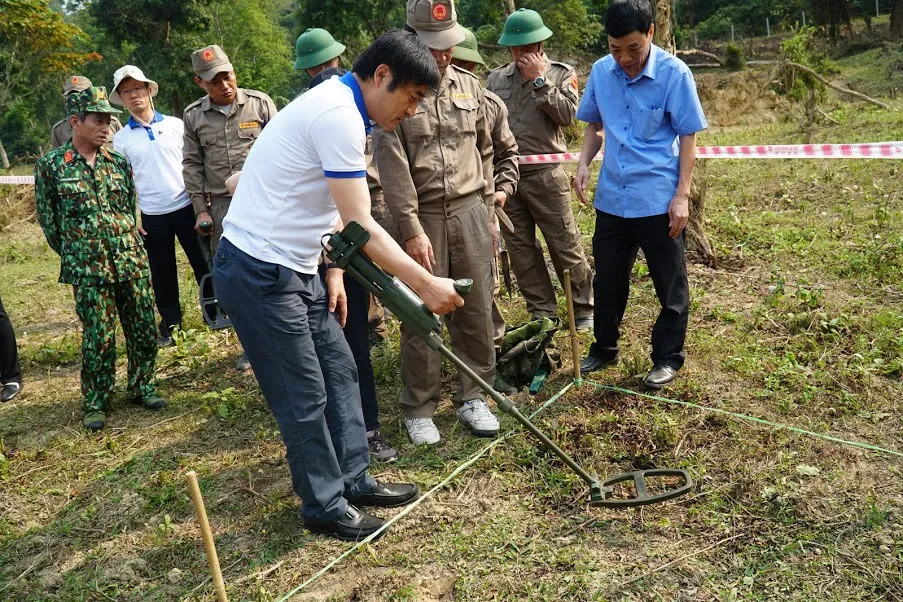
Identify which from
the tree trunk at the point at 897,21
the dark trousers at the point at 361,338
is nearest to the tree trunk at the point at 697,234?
the dark trousers at the point at 361,338

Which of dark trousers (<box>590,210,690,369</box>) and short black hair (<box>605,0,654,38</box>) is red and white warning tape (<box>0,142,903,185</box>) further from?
short black hair (<box>605,0,654,38</box>)

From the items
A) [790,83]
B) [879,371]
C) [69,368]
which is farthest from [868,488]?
[790,83]

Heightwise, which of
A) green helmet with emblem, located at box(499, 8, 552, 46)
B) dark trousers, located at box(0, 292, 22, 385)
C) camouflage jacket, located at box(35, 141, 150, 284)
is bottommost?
dark trousers, located at box(0, 292, 22, 385)

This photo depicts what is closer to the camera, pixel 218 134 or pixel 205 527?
pixel 205 527

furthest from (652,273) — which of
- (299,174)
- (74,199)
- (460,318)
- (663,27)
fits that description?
(74,199)

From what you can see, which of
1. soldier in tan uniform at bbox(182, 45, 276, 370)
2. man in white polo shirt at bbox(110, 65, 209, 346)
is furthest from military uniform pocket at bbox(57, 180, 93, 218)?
man in white polo shirt at bbox(110, 65, 209, 346)

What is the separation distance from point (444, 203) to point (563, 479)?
4.70ft

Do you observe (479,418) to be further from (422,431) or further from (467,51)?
(467,51)

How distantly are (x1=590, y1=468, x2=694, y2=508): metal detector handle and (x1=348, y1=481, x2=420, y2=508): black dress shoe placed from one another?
0.81 m

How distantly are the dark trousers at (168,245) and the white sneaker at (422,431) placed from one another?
2.32 m

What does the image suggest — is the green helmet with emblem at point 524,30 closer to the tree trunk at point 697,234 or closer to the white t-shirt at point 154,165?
the tree trunk at point 697,234

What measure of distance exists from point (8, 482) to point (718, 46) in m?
33.8

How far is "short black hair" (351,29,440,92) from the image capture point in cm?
258

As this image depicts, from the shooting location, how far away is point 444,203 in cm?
374
